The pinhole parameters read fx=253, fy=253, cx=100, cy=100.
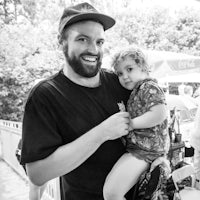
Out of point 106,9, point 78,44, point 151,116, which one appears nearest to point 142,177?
point 151,116

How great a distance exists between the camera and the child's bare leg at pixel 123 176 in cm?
131

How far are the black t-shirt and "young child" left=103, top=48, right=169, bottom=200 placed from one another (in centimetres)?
6

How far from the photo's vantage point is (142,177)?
1374 mm

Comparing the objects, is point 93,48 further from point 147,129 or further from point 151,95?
point 147,129

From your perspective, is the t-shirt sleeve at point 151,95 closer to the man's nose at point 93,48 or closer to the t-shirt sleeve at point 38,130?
the man's nose at point 93,48

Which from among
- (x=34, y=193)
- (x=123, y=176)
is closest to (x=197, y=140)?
(x=123, y=176)

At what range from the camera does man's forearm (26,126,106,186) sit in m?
1.13

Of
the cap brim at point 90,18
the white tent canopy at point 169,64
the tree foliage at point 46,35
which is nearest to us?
the cap brim at point 90,18

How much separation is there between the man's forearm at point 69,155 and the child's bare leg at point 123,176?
0.83 feet

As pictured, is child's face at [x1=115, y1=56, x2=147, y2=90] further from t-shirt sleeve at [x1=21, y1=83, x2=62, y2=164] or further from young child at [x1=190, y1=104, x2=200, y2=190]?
young child at [x1=190, y1=104, x2=200, y2=190]

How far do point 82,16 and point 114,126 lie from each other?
1.89 ft

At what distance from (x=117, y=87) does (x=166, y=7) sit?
12.4m

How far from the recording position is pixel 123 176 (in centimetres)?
135

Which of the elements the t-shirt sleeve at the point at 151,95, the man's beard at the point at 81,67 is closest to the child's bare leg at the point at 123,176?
the t-shirt sleeve at the point at 151,95
